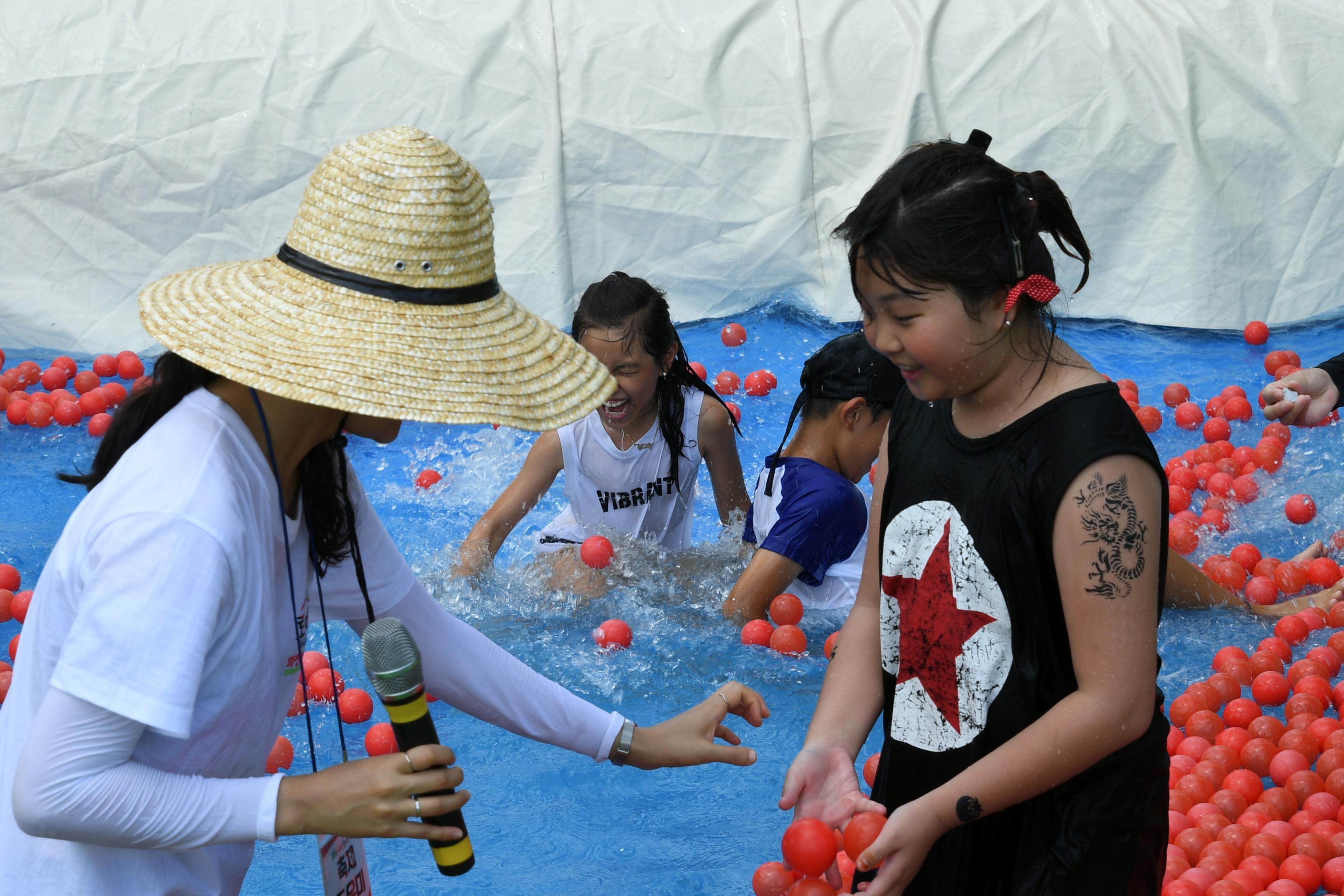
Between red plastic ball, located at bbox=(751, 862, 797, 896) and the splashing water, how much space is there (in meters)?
0.94

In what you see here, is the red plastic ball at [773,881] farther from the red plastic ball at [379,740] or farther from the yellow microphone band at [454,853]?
the red plastic ball at [379,740]

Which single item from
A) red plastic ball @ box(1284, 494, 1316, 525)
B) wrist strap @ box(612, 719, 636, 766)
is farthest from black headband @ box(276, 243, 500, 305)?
red plastic ball @ box(1284, 494, 1316, 525)

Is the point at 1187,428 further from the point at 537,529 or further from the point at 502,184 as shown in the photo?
the point at 502,184

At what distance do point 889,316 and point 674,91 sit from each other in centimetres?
548

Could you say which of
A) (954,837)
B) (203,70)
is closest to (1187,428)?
(954,837)

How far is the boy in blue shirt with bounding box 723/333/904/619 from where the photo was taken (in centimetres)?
366

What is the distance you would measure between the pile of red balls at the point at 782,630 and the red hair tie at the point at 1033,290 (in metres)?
2.51

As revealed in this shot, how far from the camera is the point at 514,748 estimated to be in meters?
3.99

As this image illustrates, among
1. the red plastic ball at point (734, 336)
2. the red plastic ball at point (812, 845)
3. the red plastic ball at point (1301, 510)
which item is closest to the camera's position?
the red plastic ball at point (812, 845)

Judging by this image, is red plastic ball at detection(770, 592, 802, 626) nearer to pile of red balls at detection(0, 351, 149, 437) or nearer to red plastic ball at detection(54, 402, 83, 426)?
pile of red balls at detection(0, 351, 149, 437)

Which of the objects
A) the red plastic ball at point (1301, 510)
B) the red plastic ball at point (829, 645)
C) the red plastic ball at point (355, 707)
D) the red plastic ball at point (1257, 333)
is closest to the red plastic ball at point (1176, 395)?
the red plastic ball at point (1257, 333)

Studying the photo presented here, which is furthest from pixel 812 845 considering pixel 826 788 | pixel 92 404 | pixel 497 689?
pixel 92 404

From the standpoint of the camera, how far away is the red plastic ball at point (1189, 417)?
6027mm

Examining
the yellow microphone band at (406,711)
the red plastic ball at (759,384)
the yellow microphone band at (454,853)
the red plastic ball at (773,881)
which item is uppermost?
the yellow microphone band at (406,711)
